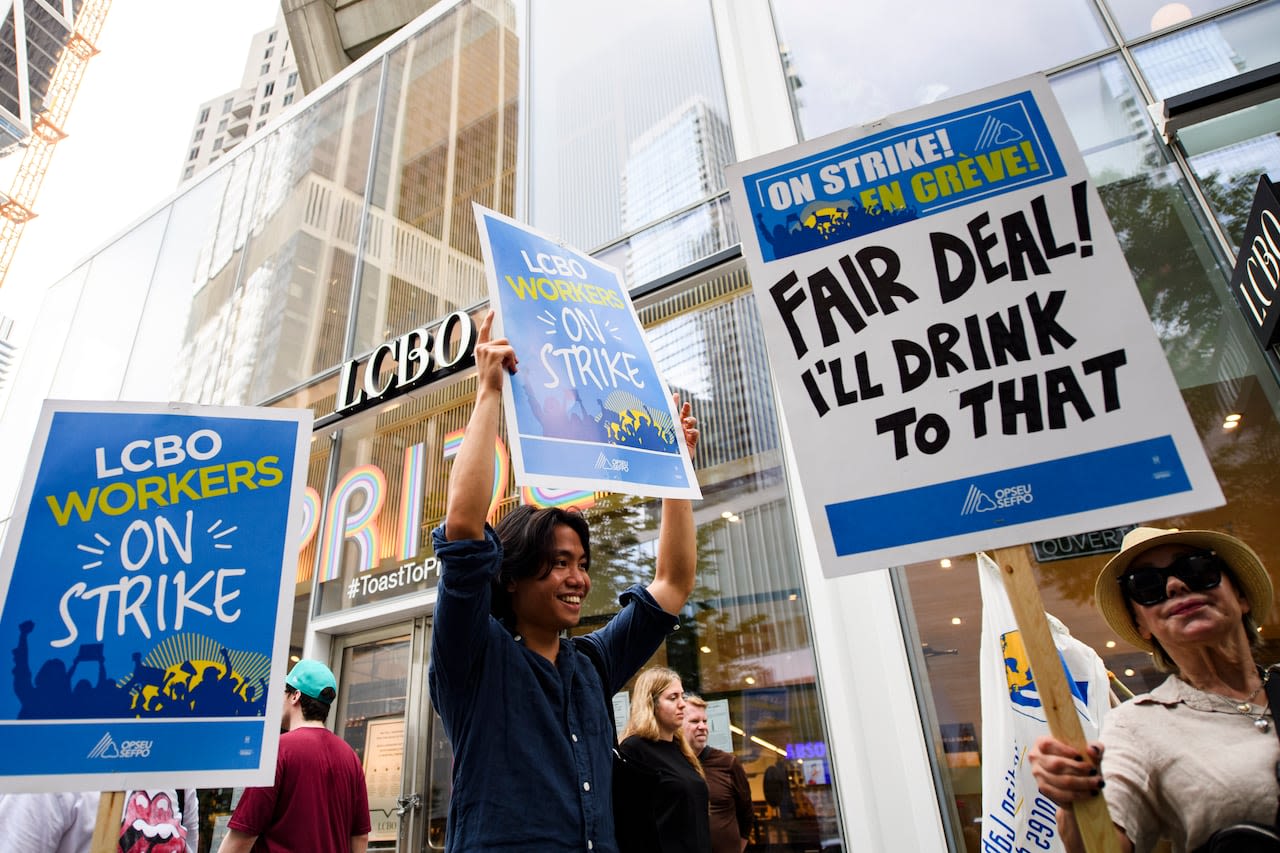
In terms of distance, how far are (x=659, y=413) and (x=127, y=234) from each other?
13.2 metres

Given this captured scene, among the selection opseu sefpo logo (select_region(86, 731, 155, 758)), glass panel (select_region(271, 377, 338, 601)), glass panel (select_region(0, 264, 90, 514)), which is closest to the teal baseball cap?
opseu sefpo logo (select_region(86, 731, 155, 758))

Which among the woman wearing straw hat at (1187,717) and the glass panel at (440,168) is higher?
the glass panel at (440,168)

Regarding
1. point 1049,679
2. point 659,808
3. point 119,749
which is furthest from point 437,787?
point 1049,679

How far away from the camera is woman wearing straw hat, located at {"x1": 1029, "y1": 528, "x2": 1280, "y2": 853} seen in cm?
133

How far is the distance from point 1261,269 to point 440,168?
23.0 feet

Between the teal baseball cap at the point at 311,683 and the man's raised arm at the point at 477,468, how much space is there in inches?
77.3

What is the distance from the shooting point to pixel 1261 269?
317cm

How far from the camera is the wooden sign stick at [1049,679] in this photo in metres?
1.14

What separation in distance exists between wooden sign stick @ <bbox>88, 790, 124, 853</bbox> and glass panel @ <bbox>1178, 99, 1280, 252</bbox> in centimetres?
471

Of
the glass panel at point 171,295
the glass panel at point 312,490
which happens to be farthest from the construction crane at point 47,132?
the glass panel at point 312,490

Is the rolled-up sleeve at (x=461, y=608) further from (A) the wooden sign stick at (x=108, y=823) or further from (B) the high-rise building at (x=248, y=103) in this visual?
(B) the high-rise building at (x=248, y=103)

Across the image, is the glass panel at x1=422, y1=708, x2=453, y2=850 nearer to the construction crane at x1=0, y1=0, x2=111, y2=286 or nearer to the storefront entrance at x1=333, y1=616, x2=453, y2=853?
the storefront entrance at x1=333, y1=616, x2=453, y2=853

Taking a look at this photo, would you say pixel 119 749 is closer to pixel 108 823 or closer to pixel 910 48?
pixel 108 823

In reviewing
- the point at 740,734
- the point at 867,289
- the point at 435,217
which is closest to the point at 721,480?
the point at 740,734
